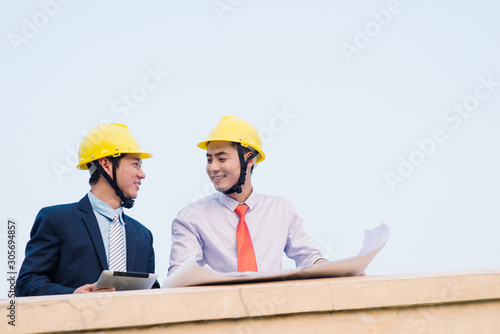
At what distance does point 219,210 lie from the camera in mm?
3863

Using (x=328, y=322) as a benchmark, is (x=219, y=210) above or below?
above

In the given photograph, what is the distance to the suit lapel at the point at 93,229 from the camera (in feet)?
11.6

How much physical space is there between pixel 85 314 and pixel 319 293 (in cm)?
79

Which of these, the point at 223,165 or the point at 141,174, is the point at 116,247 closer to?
the point at 141,174

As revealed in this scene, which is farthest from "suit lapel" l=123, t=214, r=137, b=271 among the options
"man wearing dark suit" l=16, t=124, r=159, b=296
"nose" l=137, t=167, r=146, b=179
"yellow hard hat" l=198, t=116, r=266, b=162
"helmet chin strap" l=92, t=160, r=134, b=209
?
"yellow hard hat" l=198, t=116, r=266, b=162

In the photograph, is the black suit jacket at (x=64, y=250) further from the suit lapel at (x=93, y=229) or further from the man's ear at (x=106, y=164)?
the man's ear at (x=106, y=164)

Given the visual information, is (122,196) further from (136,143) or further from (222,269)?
(222,269)

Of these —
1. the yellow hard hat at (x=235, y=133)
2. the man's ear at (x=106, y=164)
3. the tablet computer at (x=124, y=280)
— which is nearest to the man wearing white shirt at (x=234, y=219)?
the yellow hard hat at (x=235, y=133)

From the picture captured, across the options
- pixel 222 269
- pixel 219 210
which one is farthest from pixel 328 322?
pixel 219 210

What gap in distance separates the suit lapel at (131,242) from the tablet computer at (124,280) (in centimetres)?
123

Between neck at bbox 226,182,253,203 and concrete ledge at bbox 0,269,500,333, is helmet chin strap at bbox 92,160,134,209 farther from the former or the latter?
concrete ledge at bbox 0,269,500,333

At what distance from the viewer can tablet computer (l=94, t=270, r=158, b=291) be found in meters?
2.32

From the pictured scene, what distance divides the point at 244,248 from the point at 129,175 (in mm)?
1025

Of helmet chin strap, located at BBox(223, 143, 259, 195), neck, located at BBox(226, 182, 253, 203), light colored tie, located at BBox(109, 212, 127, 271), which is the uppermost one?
helmet chin strap, located at BBox(223, 143, 259, 195)
